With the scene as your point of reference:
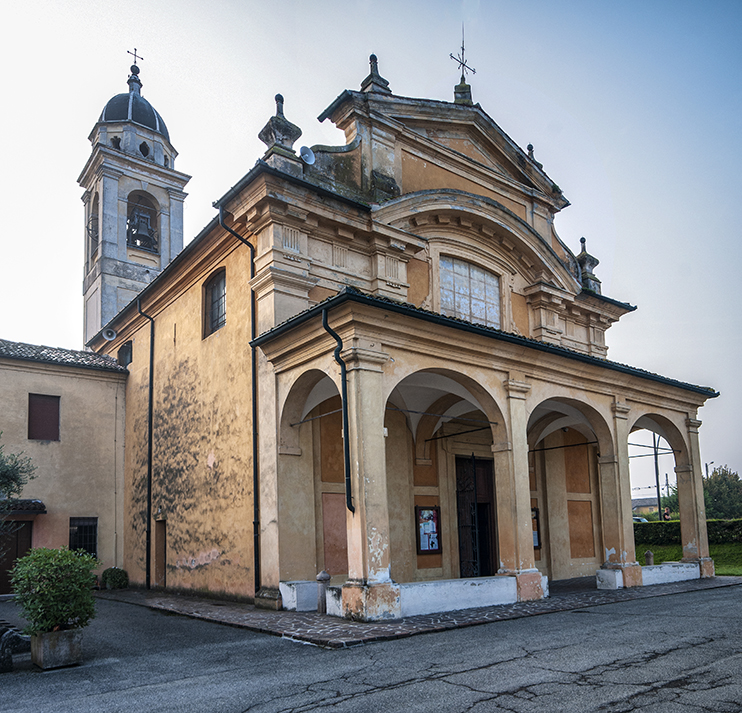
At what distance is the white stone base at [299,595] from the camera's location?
10977mm

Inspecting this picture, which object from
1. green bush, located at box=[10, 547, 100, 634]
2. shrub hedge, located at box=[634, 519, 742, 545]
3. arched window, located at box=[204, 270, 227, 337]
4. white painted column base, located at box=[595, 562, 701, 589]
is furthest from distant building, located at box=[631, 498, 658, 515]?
green bush, located at box=[10, 547, 100, 634]

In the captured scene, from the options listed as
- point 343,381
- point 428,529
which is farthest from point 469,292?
point 343,381

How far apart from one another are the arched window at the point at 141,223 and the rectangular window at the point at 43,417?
9.62 meters

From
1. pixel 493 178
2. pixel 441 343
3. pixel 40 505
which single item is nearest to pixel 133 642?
pixel 441 343

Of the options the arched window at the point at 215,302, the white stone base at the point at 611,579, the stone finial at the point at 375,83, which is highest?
the stone finial at the point at 375,83

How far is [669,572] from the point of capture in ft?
49.3

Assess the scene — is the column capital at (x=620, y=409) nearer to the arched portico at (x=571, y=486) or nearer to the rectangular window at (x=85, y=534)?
the arched portico at (x=571, y=486)

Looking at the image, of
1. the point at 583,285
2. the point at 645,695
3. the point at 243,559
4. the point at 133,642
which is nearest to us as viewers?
the point at 645,695

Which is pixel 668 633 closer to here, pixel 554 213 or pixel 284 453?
pixel 284 453

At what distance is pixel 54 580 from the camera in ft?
25.2

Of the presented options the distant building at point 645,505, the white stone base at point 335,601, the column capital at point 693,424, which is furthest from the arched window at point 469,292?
the distant building at point 645,505

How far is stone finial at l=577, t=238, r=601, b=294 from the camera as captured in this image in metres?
19.1

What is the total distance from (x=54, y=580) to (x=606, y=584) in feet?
33.9

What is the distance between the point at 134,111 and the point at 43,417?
15.9 meters
